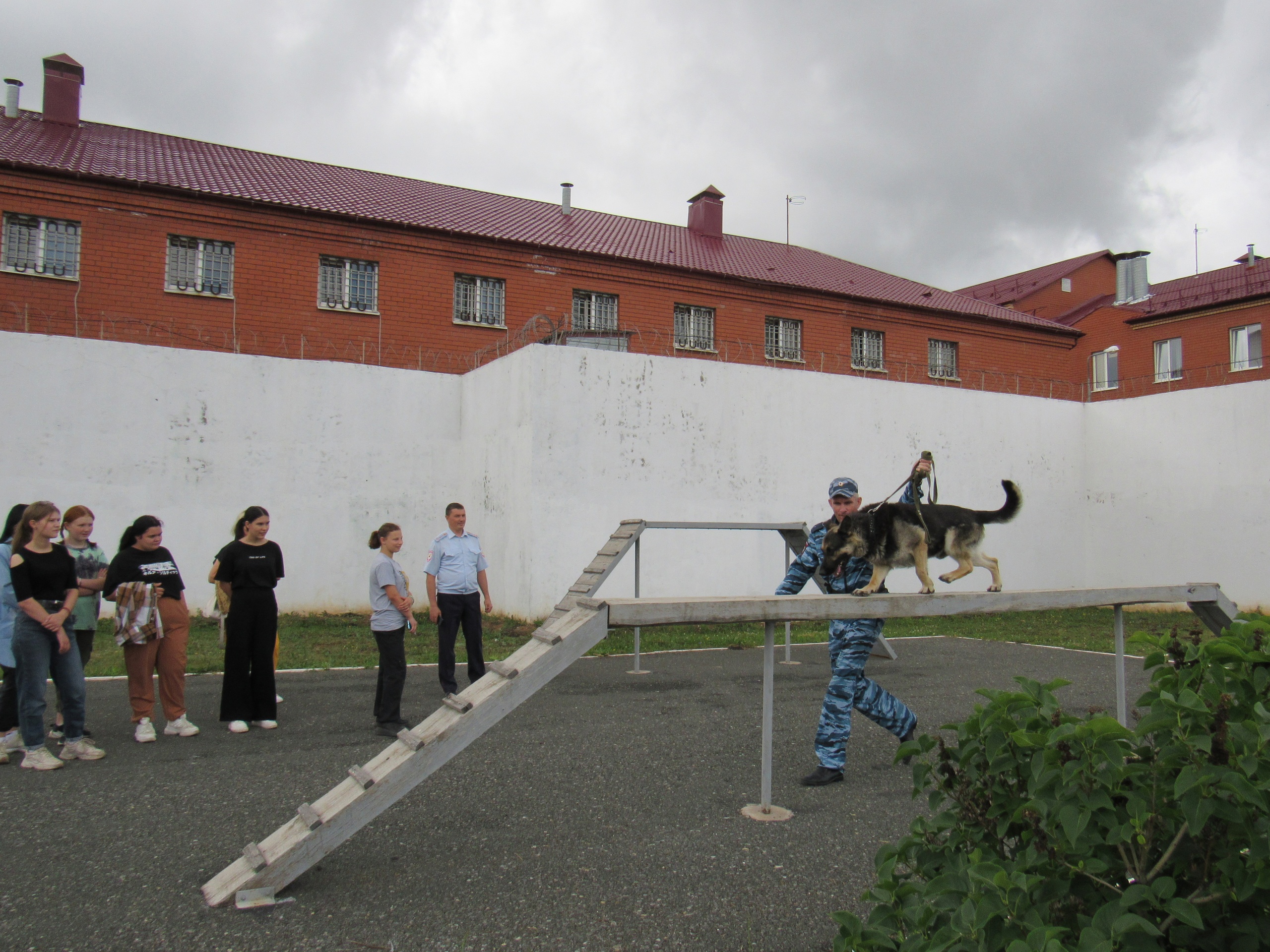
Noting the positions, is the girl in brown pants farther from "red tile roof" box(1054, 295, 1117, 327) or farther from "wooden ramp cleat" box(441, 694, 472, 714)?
"red tile roof" box(1054, 295, 1117, 327)

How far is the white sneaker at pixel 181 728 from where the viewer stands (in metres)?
A: 6.75

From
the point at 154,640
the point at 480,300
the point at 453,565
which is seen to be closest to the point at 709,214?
the point at 480,300

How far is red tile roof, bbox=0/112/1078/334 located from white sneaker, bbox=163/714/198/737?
1558cm

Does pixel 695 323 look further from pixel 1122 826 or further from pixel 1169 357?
pixel 1122 826

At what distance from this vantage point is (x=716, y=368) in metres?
15.9

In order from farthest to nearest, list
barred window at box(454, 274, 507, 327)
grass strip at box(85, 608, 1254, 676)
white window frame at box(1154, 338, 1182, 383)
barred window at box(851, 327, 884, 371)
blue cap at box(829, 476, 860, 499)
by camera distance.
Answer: white window frame at box(1154, 338, 1182, 383), barred window at box(851, 327, 884, 371), barred window at box(454, 274, 507, 327), grass strip at box(85, 608, 1254, 676), blue cap at box(829, 476, 860, 499)

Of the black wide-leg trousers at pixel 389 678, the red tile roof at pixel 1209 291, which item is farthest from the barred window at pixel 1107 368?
the black wide-leg trousers at pixel 389 678

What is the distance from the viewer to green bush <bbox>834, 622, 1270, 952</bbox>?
1.97 m

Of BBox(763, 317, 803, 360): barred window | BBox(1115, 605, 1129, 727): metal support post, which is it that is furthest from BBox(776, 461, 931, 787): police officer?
BBox(763, 317, 803, 360): barred window

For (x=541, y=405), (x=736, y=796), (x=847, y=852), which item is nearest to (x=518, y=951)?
(x=847, y=852)

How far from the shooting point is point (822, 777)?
218 inches

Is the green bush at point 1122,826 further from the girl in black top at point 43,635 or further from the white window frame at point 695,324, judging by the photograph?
the white window frame at point 695,324

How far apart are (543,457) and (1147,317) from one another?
2447cm

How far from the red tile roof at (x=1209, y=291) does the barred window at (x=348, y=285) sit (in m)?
25.1
